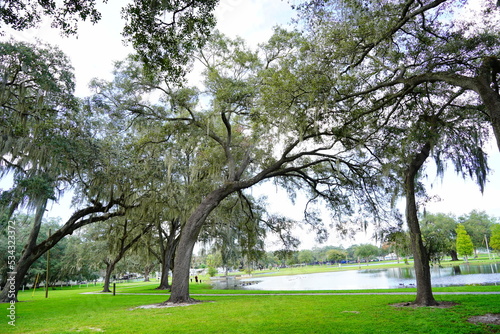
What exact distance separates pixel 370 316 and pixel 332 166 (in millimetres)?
7048

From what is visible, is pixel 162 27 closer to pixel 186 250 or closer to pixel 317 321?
pixel 317 321

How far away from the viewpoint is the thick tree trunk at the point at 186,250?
11.1 meters

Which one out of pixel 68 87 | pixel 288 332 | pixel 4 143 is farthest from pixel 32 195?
pixel 288 332

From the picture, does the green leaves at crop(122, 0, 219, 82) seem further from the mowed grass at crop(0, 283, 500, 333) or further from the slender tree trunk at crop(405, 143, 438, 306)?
the slender tree trunk at crop(405, 143, 438, 306)

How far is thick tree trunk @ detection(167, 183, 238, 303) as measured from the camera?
36.4 ft

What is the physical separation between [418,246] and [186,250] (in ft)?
25.2

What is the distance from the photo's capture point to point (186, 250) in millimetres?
11633

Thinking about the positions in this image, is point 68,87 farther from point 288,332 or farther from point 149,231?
point 149,231

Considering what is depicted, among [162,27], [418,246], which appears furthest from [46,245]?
[418,246]

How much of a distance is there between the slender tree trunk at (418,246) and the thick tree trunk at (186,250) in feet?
20.6

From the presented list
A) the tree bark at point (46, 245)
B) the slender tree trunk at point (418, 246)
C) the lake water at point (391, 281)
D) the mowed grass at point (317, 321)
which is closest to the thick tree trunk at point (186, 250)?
the mowed grass at point (317, 321)

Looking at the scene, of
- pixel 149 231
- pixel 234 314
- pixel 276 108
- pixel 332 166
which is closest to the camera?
pixel 234 314

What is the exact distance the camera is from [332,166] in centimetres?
1287

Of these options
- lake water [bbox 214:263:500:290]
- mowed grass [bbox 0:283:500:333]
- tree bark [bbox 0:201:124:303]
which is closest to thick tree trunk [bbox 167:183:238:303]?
mowed grass [bbox 0:283:500:333]
